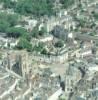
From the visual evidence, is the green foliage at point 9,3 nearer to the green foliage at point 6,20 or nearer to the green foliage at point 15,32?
the green foliage at point 6,20

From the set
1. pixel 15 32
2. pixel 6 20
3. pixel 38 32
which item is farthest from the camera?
pixel 6 20

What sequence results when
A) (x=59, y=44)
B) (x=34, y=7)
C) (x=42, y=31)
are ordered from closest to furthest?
(x=59, y=44) < (x=42, y=31) < (x=34, y=7)

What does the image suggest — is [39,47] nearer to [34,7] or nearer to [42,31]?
[42,31]

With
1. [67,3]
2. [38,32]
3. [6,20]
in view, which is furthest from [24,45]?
[67,3]

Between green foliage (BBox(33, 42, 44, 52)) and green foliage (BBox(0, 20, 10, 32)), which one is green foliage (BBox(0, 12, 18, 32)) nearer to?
green foliage (BBox(0, 20, 10, 32))

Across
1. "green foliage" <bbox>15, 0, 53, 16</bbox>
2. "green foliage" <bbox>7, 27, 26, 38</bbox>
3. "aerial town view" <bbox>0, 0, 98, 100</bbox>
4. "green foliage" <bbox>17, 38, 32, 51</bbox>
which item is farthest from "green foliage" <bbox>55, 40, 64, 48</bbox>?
"green foliage" <bbox>15, 0, 53, 16</bbox>

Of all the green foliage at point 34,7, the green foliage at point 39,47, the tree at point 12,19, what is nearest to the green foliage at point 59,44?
the green foliage at point 39,47

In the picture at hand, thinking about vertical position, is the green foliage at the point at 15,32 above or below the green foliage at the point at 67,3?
above

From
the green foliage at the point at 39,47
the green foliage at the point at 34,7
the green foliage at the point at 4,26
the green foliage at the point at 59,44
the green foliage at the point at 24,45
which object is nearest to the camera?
the green foliage at the point at 39,47

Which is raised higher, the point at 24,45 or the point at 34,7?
the point at 24,45
